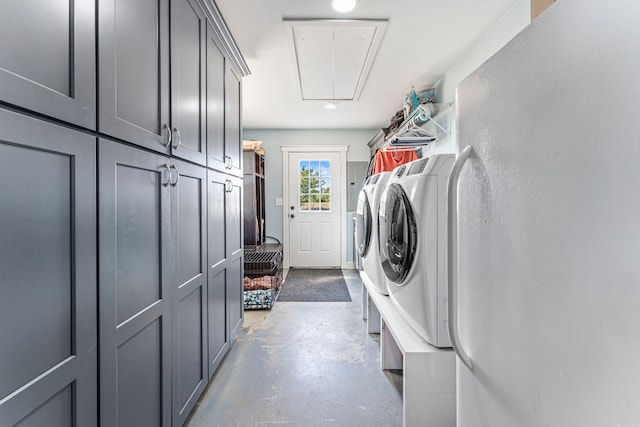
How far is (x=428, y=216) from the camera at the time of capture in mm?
1271

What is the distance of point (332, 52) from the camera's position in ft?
7.42

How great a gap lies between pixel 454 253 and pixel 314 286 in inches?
121

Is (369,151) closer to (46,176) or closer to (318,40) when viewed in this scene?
(318,40)

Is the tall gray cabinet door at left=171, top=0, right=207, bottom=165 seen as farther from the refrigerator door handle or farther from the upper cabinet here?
the refrigerator door handle

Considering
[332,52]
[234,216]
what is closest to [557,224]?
[234,216]

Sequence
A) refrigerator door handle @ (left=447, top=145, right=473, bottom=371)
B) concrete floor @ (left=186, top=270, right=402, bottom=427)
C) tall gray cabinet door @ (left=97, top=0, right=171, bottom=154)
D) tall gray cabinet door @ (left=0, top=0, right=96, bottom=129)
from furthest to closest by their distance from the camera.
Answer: concrete floor @ (left=186, top=270, right=402, bottom=427) < tall gray cabinet door @ (left=97, top=0, right=171, bottom=154) < refrigerator door handle @ (left=447, top=145, right=473, bottom=371) < tall gray cabinet door @ (left=0, top=0, right=96, bottom=129)

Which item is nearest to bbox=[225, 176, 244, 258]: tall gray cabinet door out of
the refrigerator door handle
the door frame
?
the refrigerator door handle

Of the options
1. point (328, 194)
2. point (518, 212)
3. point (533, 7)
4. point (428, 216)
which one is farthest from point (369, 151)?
point (518, 212)

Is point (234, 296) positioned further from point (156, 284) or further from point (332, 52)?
point (332, 52)

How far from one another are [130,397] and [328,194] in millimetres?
4012

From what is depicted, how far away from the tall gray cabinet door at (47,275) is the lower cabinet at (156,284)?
57 mm

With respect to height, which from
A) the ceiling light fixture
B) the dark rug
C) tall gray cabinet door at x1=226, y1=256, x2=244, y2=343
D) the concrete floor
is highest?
the ceiling light fixture

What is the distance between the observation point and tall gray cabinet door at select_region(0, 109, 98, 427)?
1.97ft

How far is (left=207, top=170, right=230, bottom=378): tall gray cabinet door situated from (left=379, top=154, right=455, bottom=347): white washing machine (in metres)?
1.02
